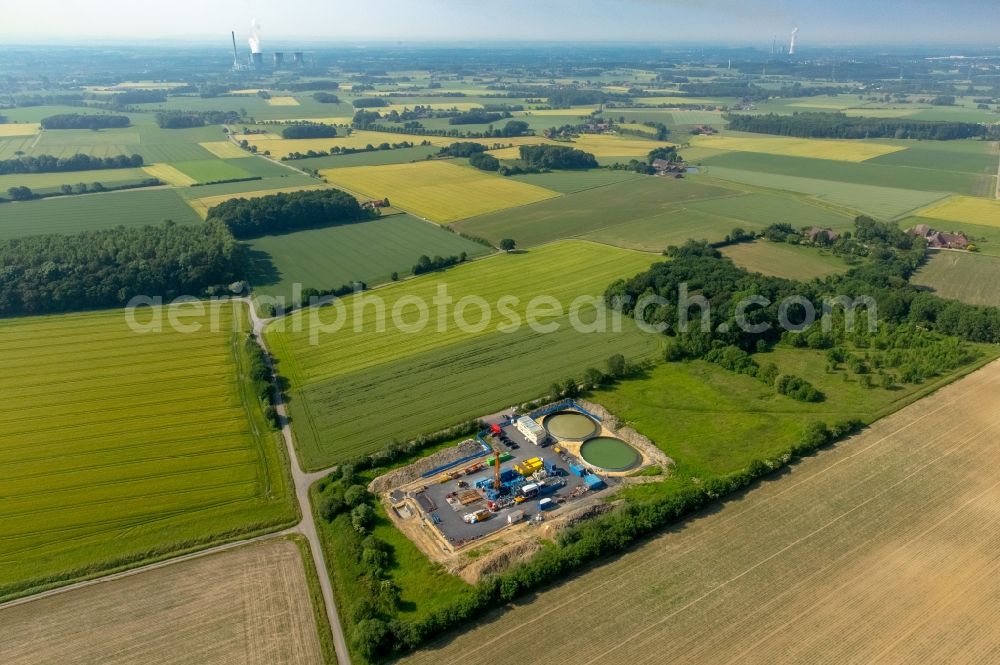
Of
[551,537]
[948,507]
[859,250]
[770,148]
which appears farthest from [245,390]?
[770,148]

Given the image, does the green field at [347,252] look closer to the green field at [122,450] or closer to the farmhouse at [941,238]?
the green field at [122,450]

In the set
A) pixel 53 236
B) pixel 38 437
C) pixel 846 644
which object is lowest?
pixel 846 644

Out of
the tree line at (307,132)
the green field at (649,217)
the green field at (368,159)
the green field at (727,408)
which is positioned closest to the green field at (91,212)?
the green field at (368,159)

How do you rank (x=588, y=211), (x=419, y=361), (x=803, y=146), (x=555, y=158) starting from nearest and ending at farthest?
(x=419, y=361), (x=588, y=211), (x=555, y=158), (x=803, y=146)

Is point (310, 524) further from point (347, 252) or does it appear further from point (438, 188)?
point (438, 188)

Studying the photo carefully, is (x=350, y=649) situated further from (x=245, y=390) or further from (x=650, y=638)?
(x=245, y=390)

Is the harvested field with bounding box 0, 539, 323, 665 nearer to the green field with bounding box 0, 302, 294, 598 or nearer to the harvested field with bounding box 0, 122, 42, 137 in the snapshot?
the green field with bounding box 0, 302, 294, 598

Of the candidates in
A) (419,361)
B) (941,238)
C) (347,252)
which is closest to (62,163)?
(347,252)
